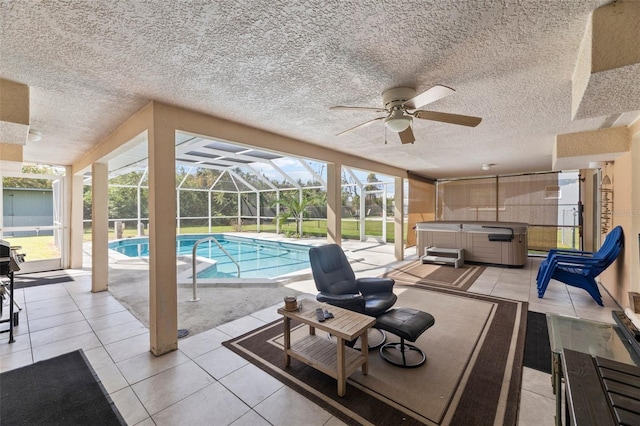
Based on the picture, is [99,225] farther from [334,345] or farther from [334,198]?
[334,345]

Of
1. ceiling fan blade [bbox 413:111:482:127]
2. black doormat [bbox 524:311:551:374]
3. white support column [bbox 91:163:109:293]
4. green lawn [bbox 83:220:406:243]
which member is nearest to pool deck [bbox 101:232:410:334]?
white support column [bbox 91:163:109:293]

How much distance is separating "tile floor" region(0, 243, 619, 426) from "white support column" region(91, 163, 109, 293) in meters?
0.35

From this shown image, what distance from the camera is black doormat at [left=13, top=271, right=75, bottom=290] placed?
5.14 metres

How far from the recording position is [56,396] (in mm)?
2123

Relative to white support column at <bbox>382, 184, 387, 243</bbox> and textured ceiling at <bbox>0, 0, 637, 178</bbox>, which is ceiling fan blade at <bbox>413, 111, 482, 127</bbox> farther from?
white support column at <bbox>382, 184, 387, 243</bbox>

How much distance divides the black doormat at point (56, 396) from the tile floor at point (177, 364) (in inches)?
3.5

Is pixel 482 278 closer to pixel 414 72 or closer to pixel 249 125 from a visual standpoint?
pixel 414 72

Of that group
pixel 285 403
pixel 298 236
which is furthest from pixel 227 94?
pixel 298 236

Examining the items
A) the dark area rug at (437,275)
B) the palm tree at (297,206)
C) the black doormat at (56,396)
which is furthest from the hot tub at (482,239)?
the black doormat at (56,396)

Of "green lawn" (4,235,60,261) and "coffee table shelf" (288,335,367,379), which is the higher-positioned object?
"green lawn" (4,235,60,261)

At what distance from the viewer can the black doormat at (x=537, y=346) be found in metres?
2.50

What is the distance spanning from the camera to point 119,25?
159 cm

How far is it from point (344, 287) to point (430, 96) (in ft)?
7.26

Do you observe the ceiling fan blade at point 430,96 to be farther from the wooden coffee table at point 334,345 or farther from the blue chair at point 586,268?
the blue chair at point 586,268
